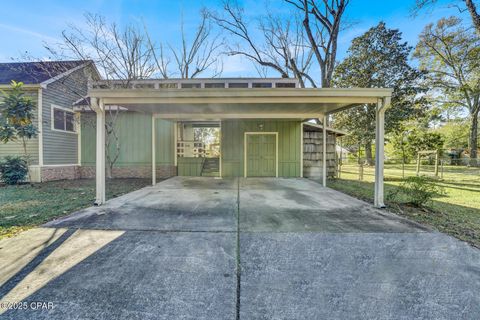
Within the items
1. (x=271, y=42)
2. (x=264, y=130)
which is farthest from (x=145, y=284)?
(x=271, y=42)

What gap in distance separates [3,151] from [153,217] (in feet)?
28.2

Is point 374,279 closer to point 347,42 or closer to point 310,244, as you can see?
point 310,244

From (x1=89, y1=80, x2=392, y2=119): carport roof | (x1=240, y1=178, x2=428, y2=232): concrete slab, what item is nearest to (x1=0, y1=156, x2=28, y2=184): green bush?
(x1=89, y1=80, x2=392, y2=119): carport roof

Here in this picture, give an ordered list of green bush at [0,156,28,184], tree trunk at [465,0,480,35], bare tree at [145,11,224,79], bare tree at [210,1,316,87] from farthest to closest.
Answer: bare tree at [210,1,316,87]
bare tree at [145,11,224,79]
tree trunk at [465,0,480,35]
green bush at [0,156,28,184]

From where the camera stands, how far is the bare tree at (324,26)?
12609mm

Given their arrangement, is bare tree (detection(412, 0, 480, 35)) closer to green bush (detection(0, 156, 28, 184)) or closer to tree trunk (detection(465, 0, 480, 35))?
tree trunk (detection(465, 0, 480, 35))

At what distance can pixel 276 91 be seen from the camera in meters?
4.57

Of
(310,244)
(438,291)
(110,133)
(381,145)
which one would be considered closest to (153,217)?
(310,244)

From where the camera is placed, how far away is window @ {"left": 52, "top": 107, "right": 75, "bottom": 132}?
841cm

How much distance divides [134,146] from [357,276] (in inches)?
368

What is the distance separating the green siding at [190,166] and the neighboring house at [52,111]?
459 centimetres

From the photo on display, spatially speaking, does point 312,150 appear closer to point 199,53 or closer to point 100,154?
point 100,154

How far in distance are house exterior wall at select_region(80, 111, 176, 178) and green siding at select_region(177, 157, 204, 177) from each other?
37 centimetres

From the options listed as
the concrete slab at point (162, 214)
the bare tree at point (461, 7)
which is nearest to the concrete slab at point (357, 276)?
the concrete slab at point (162, 214)
